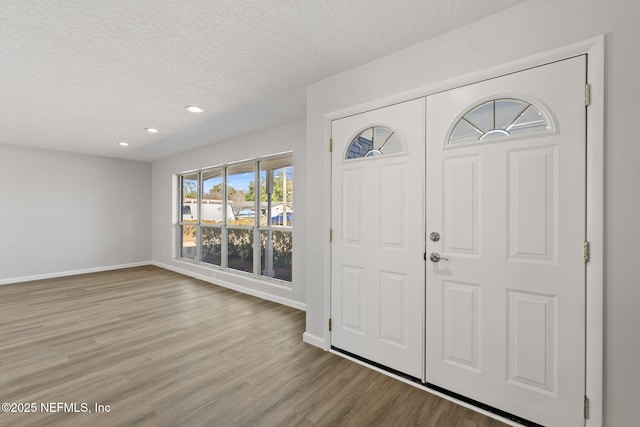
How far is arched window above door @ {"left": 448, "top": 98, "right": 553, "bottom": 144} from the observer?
5.59 feet

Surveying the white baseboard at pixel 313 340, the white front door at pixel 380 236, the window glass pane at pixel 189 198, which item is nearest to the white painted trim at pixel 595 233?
the white front door at pixel 380 236

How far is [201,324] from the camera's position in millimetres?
3299

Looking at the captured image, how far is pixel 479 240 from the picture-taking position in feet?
6.19

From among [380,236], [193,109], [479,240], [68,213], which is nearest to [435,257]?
[479,240]

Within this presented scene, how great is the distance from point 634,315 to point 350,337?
1833mm

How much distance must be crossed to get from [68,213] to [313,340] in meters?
6.13

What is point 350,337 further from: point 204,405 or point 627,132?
point 627,132

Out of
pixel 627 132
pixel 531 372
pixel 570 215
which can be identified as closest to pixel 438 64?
pixel 627 132

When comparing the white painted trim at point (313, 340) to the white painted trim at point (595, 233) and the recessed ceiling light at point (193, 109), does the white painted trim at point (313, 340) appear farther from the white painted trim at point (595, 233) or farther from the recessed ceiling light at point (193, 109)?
the recessed ceiling light at point (193, 109)

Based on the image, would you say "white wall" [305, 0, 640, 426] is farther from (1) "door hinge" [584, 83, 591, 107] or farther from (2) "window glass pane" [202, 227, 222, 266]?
(2) "window glass pane" [202, 227, 222, 266]

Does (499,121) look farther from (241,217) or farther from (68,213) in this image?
(68,213)

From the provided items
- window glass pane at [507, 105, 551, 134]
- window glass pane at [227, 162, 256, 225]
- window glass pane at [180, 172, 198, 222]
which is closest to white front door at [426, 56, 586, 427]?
window glass pane at [507, 105, 551, 134]

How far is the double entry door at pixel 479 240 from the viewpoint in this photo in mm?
1609

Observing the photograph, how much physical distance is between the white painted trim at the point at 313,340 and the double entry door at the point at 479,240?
30 cm
